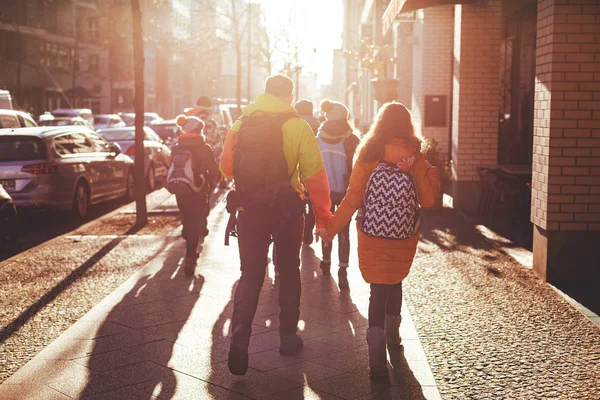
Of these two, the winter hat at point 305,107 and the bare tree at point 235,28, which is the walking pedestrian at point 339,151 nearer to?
the winter hat at point 305,107

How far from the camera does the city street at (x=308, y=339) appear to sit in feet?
17.6

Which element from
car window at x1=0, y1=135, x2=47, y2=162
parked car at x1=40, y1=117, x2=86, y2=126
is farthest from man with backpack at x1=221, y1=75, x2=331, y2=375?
parked car at x1=40, y1=117, x2=86, y2=126

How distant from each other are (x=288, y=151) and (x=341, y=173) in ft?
9.66

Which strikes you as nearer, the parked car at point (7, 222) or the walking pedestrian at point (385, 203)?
the walking pedestrian at point (385, 203)

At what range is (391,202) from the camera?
554 cm

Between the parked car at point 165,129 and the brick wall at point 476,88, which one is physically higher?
the brick wall at point 476,88

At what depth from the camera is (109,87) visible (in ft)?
235

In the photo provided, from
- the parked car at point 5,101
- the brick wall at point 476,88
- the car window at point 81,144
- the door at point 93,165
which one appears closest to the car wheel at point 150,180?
the door at point 93,165

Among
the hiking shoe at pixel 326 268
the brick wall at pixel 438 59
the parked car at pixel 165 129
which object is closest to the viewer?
the hiking shoe at pixel 326 268

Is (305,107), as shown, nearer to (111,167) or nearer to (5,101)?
(111,167)

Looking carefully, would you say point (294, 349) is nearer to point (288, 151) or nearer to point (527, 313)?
point (288, 151)

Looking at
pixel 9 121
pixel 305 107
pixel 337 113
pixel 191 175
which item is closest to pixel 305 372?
pixel 337 113

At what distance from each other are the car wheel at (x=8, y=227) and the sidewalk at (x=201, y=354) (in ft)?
11.2

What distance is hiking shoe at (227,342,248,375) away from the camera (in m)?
5.42
